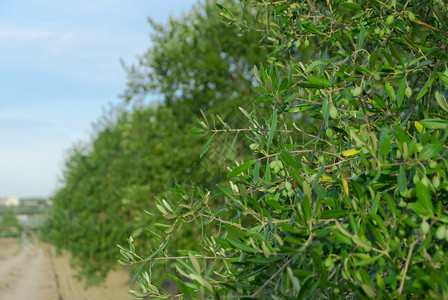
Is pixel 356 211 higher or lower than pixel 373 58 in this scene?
lower

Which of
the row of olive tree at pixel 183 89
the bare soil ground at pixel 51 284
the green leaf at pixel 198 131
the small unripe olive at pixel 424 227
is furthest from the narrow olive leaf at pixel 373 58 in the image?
the bare soil ground at pixel 51 284

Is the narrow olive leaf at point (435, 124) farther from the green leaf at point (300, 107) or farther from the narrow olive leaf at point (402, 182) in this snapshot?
the green leaf at point (300, 107)

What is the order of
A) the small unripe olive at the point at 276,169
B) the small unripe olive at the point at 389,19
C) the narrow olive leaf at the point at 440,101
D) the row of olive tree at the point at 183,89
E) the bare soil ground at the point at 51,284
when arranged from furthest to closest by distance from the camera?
the bare soil ground at the point at 51,284 < the row of olive tree at the point at 183,89 < the small unripe olive at the point at 389,19 < the small unripe olive at the point at 276,169 < the narrow olive leaf at the point at 440,101

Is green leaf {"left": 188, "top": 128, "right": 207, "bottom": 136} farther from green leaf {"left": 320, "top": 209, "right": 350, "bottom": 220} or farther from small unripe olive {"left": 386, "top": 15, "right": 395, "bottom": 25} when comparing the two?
small unripe olive {"left": 386, "top": 15, "right": 395, "bottom": 25}

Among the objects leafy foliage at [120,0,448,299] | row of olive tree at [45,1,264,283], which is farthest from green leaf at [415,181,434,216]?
row of olive tree at [45,1,264,283]

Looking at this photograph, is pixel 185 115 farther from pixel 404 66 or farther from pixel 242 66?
pixel 404 66

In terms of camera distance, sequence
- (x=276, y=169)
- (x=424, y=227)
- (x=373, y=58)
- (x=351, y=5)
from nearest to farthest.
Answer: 1. (x=424, y=227)
2. (x=373, y=58)
3. (x=276, y=169)
4. (x=351, y=5)

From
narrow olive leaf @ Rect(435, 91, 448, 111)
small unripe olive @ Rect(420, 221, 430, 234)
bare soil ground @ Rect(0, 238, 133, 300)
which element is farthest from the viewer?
bare soil ground @ Rect(0, 238, 133, 300)

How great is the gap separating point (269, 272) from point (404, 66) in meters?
1.23

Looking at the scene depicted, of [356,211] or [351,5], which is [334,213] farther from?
[351,5]

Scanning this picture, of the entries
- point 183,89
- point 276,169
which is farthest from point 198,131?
point 183,89

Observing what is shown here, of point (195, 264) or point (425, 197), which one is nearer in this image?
point (425, 197)

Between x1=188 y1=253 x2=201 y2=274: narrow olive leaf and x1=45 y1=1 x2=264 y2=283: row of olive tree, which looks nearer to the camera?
x1=188 y1=253 x2=201 y2=274: narrow olive leaf

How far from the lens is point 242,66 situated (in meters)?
9.04
